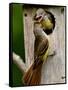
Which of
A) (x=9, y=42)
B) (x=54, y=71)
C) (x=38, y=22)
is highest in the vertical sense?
(x=38, y=22)

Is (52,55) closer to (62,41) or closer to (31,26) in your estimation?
(62,41)

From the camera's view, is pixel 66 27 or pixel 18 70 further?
pixel 66 27

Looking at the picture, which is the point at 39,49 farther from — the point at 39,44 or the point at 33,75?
the point at 33,75

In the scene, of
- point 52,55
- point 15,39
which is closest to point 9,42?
point 15,39

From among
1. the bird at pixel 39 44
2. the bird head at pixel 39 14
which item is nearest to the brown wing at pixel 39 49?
the bird at pixel 39 44

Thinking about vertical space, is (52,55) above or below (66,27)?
below

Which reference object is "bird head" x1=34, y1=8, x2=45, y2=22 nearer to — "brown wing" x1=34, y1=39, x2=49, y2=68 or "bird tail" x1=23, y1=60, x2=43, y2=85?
"brown wing" x1=34, y1=39, x2=49, y2=68

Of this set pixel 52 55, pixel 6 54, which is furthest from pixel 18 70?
pixel 52 55
